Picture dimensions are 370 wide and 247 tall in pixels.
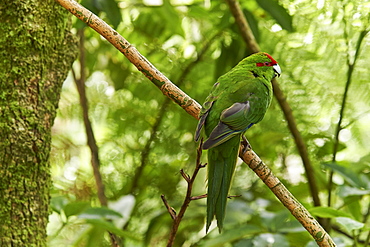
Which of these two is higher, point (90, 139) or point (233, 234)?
point (90, 139)

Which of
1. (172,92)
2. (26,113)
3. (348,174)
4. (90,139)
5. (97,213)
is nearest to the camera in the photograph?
(172,92)

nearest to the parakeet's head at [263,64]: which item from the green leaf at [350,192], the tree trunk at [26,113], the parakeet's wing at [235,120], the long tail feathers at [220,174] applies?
the parakeet's wing at [235,120]

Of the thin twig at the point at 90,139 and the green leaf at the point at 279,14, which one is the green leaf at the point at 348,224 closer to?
the green leaf at the point at 279,14

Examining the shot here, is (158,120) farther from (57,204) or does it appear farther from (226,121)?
(226,121)

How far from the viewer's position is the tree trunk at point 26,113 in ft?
2.92

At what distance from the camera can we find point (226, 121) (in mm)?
873

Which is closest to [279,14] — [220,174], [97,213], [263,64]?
[263,64]

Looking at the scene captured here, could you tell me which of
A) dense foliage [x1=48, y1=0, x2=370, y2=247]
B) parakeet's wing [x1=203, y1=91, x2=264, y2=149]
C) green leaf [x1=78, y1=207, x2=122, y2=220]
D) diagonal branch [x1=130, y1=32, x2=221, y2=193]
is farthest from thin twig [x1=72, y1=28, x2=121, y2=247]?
parakeet's wing [x1=203, y1=91, x2=264, y2=149]

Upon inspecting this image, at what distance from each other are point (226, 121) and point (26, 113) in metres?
0.42

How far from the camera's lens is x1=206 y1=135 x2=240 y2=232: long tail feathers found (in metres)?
0.81

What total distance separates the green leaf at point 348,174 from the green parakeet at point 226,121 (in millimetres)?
387

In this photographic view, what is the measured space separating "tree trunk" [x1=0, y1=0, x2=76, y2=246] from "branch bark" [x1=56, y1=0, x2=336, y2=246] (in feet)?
0.50

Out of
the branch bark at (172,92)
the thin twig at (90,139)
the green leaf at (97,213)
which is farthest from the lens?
the thin twig at (90,139)

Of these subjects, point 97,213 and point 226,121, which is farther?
Answer: point 97,213
